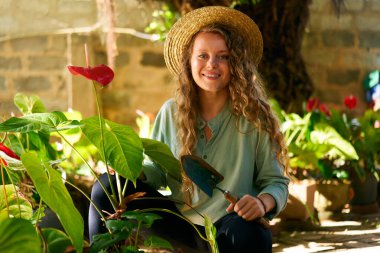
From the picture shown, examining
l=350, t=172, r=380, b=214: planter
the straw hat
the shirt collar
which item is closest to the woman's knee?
the shirt collar

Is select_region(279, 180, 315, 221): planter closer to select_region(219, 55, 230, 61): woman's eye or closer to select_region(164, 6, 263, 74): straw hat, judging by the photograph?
select_region(164, 6, 263, 74): straw hat

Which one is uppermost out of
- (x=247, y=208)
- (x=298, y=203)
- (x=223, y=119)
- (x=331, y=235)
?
(x=223, y=119)

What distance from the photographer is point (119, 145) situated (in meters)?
1.71

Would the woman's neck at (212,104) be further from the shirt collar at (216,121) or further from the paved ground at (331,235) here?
the paved ground at (331,235)

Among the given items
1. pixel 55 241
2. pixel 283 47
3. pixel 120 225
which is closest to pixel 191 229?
pixel 120 225

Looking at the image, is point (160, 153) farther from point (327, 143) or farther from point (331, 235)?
point (327, 143)

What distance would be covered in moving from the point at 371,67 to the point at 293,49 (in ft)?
6.93

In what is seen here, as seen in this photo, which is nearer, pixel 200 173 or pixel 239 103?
pixel 200 173

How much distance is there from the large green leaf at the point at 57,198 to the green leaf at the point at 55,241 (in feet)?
0.19

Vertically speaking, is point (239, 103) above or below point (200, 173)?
above

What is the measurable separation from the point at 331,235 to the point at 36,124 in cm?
208

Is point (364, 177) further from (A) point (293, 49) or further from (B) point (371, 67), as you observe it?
(B) point (371, 67)

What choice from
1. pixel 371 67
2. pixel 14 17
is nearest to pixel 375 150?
pixel 371 67

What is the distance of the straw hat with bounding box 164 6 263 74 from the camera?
2400 mm
